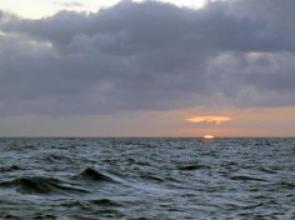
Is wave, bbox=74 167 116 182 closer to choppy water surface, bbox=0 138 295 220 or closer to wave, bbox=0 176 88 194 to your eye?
choppy water surface, bbox=0 138 295 220

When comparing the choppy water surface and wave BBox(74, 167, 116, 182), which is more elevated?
wave BBox(74, 167, 116, 182)

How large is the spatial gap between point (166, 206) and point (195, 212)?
4.71ft

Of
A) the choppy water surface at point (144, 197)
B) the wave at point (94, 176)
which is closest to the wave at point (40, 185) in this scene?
the choppy water surface at point (144, 197)

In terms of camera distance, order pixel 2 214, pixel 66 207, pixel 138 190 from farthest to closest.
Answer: pixel 138 190 → pixel 66 207 → pixel 2 214

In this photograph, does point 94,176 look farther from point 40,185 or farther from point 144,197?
point 144,197

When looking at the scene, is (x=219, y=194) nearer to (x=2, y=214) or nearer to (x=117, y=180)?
(x=117, y=180)

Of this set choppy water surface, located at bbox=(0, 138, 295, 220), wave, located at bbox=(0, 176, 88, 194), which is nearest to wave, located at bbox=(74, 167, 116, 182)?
choppy water surface, located at bbox=(0, 138, 295, 220)

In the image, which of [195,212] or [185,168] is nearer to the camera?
[195,212]

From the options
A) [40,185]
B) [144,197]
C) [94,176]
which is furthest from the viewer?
[94,176]

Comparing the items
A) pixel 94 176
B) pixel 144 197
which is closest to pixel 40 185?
pixel 144 197

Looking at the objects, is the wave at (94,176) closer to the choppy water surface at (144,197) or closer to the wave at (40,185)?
the choppy water surface at (144,197)

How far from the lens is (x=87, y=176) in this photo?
2764cm

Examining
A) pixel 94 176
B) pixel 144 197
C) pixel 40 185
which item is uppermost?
pixel 94 176

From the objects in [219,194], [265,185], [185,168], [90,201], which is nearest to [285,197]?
[219,194]
